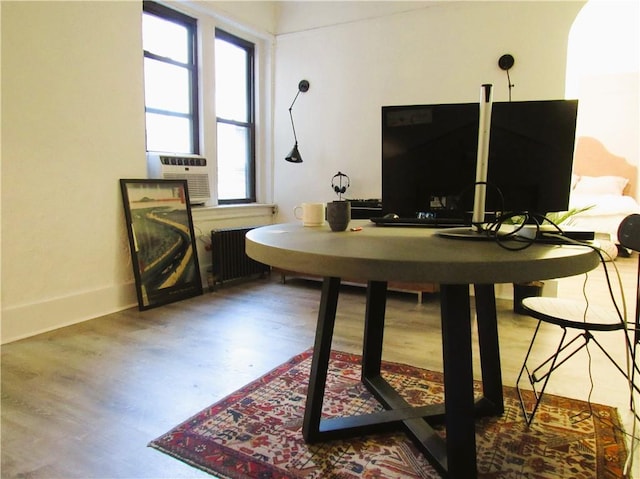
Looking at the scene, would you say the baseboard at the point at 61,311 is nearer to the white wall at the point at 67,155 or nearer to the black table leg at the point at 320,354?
the white wall at the point at 67,155

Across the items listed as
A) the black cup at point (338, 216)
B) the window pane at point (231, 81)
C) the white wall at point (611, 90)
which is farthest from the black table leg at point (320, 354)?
the white wall at point (611, 90)

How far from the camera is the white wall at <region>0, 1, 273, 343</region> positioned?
2523mm

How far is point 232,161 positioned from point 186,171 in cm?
91

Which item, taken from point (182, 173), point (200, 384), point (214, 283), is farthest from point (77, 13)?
point (200, 384)

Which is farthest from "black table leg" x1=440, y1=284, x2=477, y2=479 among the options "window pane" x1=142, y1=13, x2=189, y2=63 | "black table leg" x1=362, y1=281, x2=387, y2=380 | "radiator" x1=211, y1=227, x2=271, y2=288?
"window pane" x1=142, y1=13, x2=189, y2=63

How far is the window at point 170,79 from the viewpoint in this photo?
3.53 metres

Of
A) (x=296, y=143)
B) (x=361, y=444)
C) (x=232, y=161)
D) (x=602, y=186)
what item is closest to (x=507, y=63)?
(x=296, y=143)

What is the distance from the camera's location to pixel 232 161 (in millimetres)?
4492

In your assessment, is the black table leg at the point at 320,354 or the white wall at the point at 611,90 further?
the white wall at the point at 611,90

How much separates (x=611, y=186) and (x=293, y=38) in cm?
520

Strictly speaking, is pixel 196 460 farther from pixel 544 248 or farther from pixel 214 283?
pixel 214 283

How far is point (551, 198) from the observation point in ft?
4.13

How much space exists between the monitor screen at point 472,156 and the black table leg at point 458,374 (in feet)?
1.06

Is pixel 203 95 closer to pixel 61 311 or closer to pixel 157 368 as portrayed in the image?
pixel 61 311
